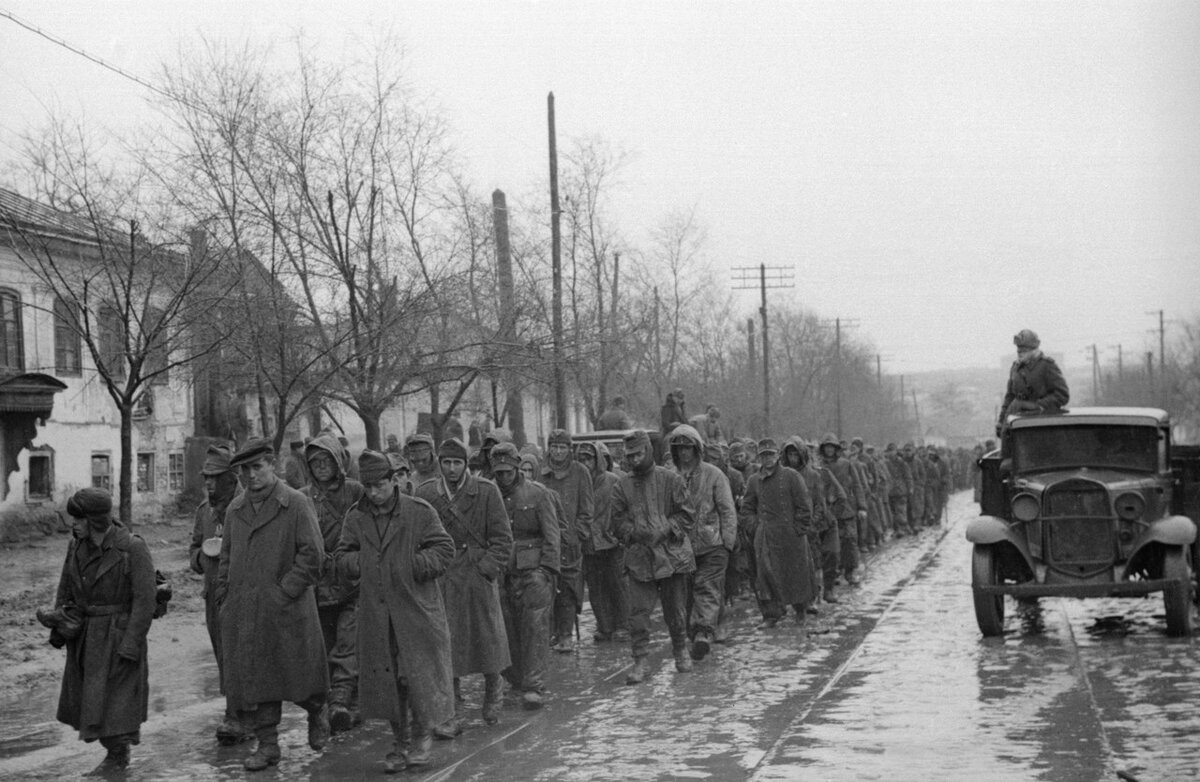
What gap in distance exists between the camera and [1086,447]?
51.5ft

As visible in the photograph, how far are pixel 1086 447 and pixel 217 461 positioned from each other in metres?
8.86

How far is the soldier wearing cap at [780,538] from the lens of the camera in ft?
54.2

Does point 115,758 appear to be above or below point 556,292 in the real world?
below

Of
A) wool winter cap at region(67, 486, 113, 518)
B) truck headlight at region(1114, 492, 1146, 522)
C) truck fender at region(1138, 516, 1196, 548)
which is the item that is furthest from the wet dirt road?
wool winter cap at region(67, 486, 113, 518)

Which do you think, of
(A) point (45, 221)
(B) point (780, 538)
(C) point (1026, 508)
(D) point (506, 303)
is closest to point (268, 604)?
(B) point (780, 538)

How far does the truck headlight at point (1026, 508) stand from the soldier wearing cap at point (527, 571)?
5.37 meters

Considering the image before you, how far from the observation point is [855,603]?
62.2 ft

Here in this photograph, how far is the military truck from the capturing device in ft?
47.9

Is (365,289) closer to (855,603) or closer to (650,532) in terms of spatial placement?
(855,603)

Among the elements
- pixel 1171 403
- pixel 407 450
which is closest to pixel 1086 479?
pixel 407 450

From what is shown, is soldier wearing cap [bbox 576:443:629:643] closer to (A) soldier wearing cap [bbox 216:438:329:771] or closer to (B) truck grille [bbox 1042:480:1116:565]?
(B) truck grille [bbox 1042:480:1116:565]

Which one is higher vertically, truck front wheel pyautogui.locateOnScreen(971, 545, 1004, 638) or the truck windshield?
the truck windshield

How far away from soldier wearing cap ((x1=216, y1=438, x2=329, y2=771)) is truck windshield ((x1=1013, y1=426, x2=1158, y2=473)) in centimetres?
869

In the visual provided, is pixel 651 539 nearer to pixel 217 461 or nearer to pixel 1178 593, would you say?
pixel 217 461
